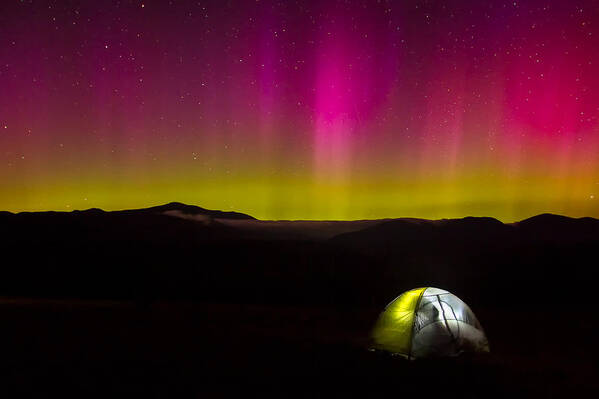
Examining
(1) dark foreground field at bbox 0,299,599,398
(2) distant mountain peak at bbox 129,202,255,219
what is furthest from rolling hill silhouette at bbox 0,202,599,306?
(2) distant mountain peak at bbox 129,202,255,219

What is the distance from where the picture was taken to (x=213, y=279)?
30766 mm

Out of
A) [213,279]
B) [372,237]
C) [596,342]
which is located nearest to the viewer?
[596,342]

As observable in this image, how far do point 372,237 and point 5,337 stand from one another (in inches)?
1911

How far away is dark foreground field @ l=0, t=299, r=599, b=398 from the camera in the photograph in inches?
289

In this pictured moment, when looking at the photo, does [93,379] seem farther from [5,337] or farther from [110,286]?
[110,286]

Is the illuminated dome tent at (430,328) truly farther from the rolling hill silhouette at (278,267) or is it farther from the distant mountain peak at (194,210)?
the distant mountain peak at (194,210)

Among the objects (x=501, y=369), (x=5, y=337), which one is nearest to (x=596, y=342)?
(x=501, y=369)

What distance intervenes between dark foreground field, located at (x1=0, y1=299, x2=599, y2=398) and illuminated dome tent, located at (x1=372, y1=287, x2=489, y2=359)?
1.15 ft

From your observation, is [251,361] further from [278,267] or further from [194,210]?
[194,210]

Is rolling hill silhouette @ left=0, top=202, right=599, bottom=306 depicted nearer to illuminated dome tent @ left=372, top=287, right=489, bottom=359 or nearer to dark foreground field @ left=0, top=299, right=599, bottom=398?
dark foreground field @ left=0, top=299, right=599, bottom=398

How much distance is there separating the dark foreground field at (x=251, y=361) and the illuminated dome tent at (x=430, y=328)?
0.35 m

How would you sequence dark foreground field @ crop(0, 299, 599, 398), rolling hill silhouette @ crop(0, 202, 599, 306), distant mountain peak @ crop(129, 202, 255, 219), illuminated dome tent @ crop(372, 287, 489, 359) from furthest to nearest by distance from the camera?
distant mountain peak @ crop(129, 202, 255, 219)
rolling hill silhouette @ crop(0, 202, 599, 306)
illuminated dome tent @ crop(372, 287, 489, 359)
dark foreground field @ crop(0, 299, 599, 398)

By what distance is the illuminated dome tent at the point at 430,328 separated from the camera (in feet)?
31.0

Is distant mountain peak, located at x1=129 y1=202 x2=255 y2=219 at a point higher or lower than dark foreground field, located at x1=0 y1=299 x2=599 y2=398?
higher
